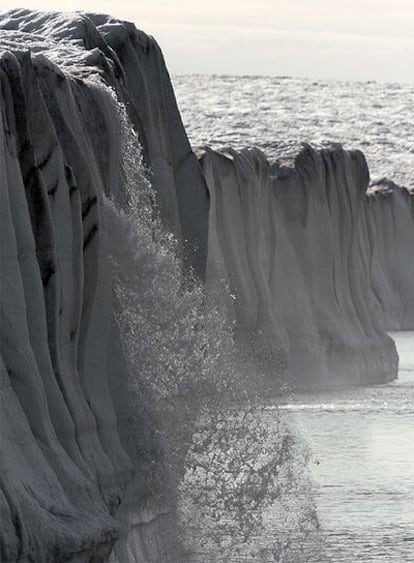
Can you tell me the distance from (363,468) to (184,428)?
13.6 feet

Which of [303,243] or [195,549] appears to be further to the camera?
[303,243]

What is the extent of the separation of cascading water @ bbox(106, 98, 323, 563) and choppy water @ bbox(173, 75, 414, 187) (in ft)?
171

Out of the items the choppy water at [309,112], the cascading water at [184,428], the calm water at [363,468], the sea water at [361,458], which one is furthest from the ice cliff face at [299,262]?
the choppy water at [309,112]

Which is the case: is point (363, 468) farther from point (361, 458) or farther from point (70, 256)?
point (70, 256)

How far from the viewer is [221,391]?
9.40 m

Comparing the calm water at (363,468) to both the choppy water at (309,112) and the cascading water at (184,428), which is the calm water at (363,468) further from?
the choppy water at (309,112)

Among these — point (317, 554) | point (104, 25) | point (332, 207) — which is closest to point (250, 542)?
point (317, 554)

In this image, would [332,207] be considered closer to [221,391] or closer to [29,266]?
[221,391]

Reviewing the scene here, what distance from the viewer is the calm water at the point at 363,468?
954cm

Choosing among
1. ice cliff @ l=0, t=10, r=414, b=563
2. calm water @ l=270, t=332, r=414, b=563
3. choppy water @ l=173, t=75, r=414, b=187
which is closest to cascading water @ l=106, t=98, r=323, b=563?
ice cliff @ l=0, t=10, r=414, b=563

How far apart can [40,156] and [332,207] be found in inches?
651

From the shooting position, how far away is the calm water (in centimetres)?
954

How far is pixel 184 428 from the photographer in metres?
8.84

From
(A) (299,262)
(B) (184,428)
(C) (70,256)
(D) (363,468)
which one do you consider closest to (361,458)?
(D) (363,468)
